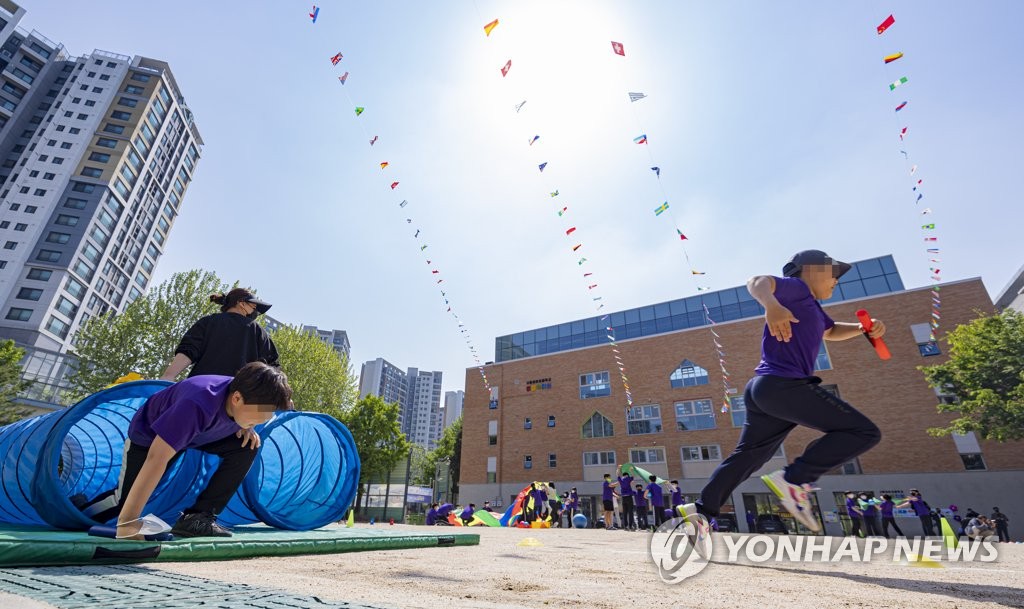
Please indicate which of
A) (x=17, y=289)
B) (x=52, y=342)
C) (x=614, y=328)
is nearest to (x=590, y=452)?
(x=614, y=328)

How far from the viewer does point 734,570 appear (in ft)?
9.69

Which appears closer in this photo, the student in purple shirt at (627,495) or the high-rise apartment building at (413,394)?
the student in purple shirt at (627,495)

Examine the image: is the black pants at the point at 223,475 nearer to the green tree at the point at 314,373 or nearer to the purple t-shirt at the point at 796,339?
the purple t-shirt at the point at 796,339

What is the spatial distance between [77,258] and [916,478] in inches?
2640

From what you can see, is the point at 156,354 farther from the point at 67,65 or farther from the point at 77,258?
the point at 67,65

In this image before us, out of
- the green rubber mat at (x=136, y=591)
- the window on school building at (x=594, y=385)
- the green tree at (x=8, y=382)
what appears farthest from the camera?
the window on school building at (x=594, y=385)

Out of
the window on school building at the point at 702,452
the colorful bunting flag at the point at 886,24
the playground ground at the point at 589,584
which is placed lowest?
the playground ground at the point at 589,584

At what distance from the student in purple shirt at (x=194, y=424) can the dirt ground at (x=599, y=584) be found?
44 centimetres

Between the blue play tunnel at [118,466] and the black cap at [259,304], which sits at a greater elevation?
the black cap at [259,304]

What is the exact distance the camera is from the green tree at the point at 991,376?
17688mm

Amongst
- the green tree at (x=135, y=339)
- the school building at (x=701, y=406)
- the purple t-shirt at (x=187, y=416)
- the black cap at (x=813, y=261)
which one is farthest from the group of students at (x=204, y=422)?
the school building at (x=701, y=406)

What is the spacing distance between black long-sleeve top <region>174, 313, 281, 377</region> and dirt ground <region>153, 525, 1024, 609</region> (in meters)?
1.78

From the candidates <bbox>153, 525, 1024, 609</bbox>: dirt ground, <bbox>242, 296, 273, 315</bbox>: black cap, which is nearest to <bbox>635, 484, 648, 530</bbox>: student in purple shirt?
<bbox>153, 525, 1024, 609</bbox>: dirt ground

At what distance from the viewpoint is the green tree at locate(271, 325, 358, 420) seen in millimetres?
24688
